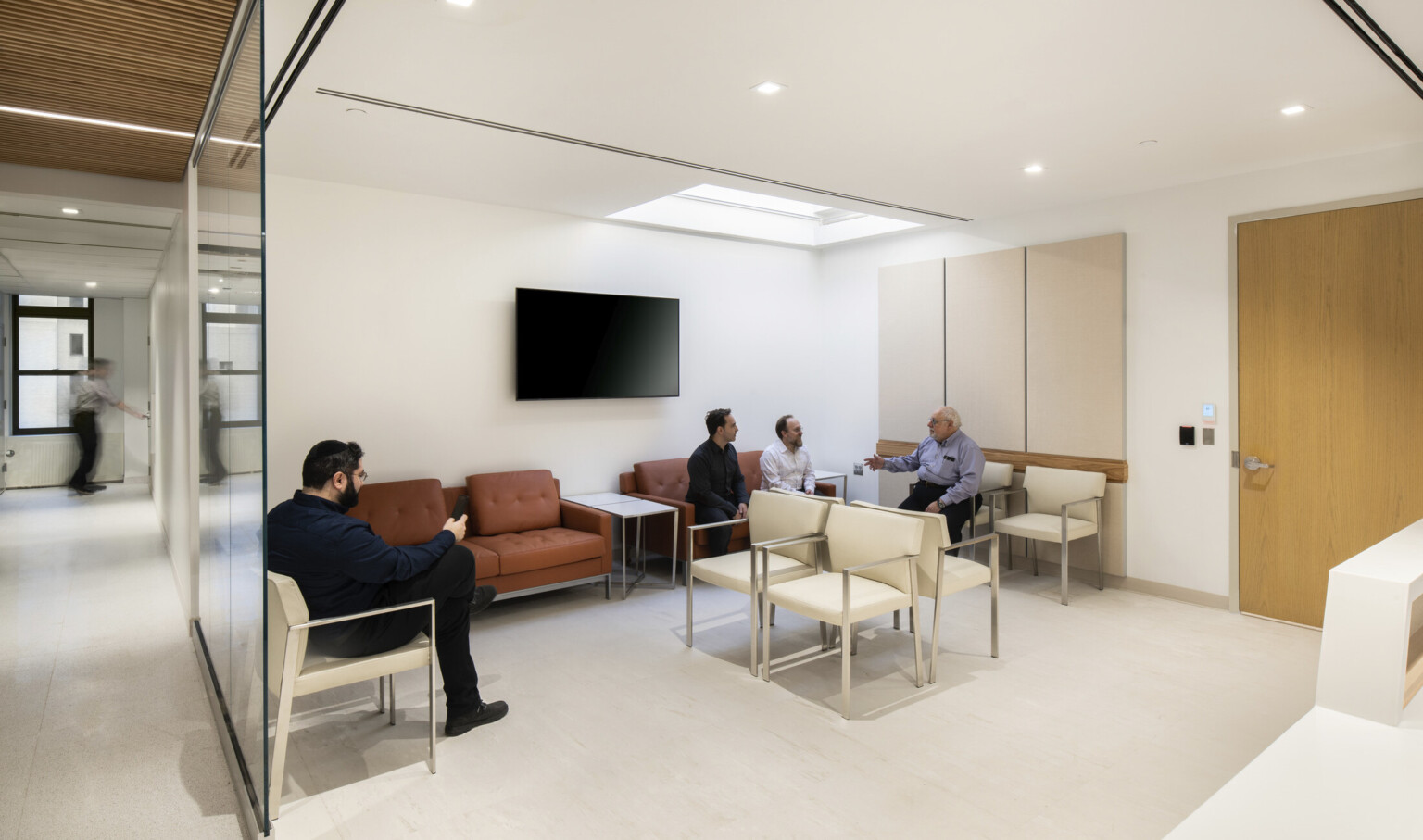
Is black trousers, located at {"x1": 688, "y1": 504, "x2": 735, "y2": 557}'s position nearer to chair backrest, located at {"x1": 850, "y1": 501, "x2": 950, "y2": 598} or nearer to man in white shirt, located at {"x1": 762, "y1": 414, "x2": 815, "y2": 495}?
man in white shirt, located at {"x1": 762, "y1": 414, "x2": 815, "y2": 495}

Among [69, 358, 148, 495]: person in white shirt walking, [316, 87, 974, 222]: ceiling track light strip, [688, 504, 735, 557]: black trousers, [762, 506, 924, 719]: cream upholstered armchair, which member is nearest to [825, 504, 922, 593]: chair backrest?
[762, 506, 924, 719]: cream upholstered armchair

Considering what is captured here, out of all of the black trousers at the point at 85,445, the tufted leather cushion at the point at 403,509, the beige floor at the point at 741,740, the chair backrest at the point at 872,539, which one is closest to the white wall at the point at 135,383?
the black trousers at the point at 85,445

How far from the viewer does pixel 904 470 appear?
5957 mm

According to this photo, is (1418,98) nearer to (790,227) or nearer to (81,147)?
(790,227)

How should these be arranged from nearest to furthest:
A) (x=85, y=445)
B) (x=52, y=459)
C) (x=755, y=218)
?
1. (x=755, y=218)
2. (x=52, y=459)
3. (x=85, y=445)

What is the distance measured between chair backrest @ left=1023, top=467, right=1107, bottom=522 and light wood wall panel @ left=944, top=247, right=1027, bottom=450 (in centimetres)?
32

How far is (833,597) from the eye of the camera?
3.59 metres

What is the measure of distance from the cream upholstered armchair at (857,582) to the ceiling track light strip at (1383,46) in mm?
2500

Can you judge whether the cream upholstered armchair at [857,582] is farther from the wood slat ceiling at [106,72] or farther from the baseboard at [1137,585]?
the wood slat ceiling at [106,72]

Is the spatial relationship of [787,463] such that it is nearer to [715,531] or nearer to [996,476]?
[715,531]

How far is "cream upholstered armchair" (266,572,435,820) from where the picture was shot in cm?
259

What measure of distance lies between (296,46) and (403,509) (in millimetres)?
2853

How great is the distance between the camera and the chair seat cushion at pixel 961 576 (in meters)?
3.91

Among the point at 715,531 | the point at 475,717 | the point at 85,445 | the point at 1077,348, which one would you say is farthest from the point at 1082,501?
the point at 85,445
